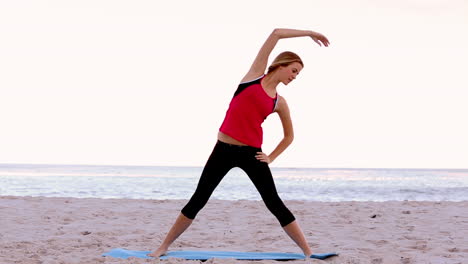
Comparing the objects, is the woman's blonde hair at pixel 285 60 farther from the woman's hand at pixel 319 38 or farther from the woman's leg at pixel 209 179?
the woman's leg at pixel 209 179

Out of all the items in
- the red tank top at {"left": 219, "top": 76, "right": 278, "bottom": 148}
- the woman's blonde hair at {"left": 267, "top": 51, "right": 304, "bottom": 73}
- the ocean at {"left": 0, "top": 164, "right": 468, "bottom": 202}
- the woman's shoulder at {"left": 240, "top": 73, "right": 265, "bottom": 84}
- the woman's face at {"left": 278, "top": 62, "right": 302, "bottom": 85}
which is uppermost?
the woman's blonde hair at {"left": 267, "top": 51, "right": 304, "bottom": 73}

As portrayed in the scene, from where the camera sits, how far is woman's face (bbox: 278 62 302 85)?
167 inches

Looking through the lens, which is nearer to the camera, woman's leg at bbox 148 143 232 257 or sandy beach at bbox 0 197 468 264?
woman's leg at bbox 148 143 232 257

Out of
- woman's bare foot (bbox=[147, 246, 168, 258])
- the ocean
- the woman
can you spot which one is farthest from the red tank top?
the ocean

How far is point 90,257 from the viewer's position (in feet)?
16.3

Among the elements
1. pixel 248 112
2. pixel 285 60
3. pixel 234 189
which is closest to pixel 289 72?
pixel 285 60

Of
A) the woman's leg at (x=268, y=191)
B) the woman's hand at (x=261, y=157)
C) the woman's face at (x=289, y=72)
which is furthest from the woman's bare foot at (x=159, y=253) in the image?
the woman's face at (x=289, y=72)

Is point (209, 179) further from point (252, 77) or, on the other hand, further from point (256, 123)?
point (252, 77)

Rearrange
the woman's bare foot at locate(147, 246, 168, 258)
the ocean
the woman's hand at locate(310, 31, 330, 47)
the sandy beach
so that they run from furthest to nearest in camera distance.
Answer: the ocean
the sandy beach
the woman's bare foot at locate(147, 246, 168, 258)
the woman's hand at locate(310, 31, 330, 47)

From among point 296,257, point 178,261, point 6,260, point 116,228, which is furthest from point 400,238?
point 6,260

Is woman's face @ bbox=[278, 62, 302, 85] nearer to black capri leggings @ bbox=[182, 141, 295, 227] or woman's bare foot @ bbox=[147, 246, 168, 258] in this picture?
black capri leggings @ bbox=[182, 141, 295, 227]

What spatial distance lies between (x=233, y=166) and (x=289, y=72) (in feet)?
2.95

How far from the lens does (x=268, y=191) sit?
449cm

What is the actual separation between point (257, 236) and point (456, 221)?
3445 millimetres
